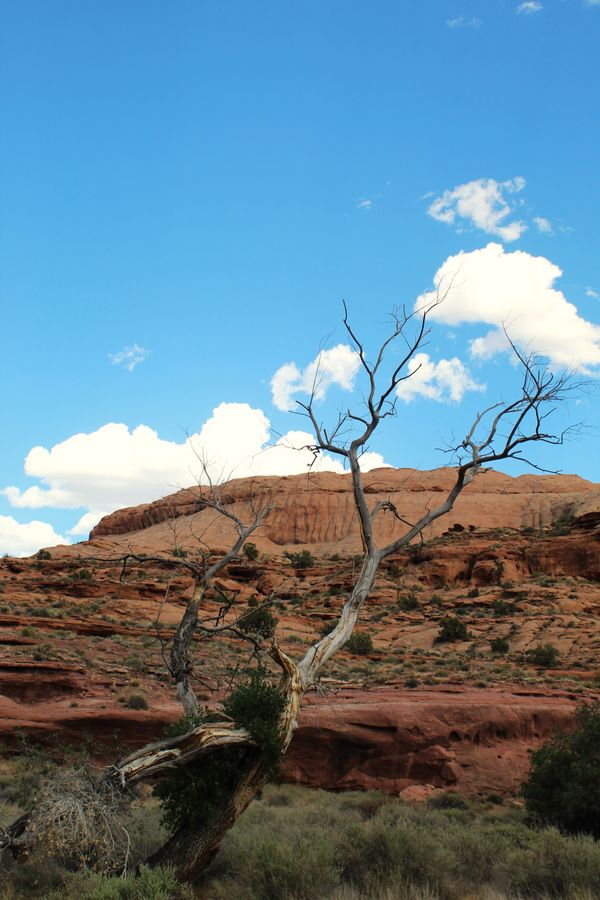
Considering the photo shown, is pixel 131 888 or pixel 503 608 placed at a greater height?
pixel 503 608

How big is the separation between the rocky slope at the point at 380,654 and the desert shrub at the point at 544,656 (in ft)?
1.50

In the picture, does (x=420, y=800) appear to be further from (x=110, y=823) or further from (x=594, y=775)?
(x=110, y=823)

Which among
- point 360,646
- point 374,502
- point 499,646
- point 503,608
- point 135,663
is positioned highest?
point 374,502

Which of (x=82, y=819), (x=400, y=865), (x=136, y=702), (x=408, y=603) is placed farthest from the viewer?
(x=408, y=603)

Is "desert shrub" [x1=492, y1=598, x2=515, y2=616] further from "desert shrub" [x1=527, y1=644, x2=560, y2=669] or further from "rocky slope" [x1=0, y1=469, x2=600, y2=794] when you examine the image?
"desert shrub" [x1=527, y1=644, x2=560, y2=669]

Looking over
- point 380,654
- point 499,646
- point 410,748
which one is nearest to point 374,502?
point 499,646

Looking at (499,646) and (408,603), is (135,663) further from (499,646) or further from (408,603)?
(408,603)

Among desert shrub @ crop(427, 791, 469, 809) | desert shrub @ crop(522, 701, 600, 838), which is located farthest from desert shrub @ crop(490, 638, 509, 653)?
desert shrub @ crop(522, 701, 600, 838)

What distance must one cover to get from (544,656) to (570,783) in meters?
14.8

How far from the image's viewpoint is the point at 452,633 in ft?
101

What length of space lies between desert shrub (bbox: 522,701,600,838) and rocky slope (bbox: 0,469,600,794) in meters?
2.92

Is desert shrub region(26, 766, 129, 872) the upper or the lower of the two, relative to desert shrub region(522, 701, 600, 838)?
upper

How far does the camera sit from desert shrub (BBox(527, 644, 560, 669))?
24.1 m

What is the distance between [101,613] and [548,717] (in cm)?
2082
